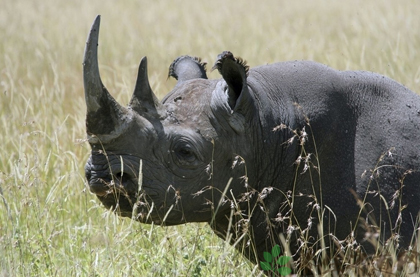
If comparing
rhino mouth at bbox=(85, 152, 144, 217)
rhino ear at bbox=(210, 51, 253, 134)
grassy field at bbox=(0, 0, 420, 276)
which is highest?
rhino ear at bbox=(210, 51, 253, 134)

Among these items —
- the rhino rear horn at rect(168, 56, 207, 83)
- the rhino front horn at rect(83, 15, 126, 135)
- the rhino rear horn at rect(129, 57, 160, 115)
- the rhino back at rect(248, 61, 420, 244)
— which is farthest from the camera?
the rhino rear horn at rect(168, 56, 207, 83)

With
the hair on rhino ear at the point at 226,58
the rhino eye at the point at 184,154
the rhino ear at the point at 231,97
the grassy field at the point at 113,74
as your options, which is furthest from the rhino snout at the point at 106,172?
the hair on rhino ear at the point at 226,58

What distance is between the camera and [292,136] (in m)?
4.21

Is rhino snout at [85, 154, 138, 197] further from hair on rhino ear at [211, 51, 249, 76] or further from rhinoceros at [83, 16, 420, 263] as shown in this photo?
hair on rhino ear at [211, 51, 249, 76]

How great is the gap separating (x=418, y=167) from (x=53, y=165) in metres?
3.61

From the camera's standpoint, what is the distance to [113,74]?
10.3 metres

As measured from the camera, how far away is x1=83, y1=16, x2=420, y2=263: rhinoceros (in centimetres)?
390

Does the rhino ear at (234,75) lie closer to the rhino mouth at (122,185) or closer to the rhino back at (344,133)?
the rhino back at (344,133)

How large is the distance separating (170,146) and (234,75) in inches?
20.6

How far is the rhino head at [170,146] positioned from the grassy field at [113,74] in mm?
281

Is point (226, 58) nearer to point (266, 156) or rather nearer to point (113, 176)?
point (266, 156)

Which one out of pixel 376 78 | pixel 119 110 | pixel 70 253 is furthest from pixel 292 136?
pixel 70 253

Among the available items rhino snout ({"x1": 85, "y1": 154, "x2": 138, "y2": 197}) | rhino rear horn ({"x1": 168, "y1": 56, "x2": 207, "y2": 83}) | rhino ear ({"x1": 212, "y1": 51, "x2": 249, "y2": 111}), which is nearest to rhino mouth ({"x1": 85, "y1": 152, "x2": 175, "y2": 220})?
rhino snout ({"x1": 85, "y1": 154, "x2": 138, "y2": 197})

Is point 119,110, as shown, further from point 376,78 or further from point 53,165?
point 53,165
